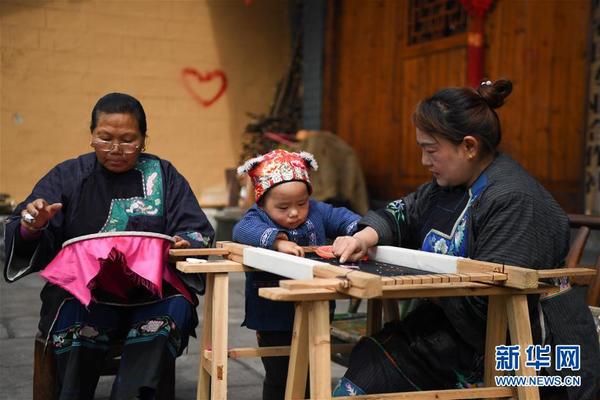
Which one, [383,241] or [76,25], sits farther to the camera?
[76,25]

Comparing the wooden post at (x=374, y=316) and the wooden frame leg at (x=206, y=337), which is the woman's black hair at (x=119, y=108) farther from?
the wooden post at (x=374, y=316)

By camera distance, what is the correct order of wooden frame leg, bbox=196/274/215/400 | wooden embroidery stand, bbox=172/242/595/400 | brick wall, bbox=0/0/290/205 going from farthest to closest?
brick wall, bbox=0/0/290/205, wooden frame leg, bbox=196/274/215/400, wooden embroidery stand, bbox=172/242/595/400

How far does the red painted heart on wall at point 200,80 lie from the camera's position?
29.0 ft

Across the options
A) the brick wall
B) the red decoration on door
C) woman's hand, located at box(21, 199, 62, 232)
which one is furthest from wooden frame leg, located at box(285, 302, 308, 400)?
the brick wall

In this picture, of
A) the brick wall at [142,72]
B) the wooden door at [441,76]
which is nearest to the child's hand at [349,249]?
the wooden door at [441,76]

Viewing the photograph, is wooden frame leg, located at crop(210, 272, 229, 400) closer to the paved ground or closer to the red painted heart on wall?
the paved ground

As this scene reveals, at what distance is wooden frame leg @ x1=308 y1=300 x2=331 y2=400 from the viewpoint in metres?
2.13

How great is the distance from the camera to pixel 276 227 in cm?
309

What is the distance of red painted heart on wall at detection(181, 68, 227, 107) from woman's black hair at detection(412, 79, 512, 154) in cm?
641

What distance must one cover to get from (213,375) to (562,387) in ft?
3.78

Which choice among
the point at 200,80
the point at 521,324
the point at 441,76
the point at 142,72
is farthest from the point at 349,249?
the point at 200,80

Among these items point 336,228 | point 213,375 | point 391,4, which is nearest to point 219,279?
point 213,375

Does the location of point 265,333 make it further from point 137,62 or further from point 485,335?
point 137,62

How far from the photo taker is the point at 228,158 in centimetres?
916
